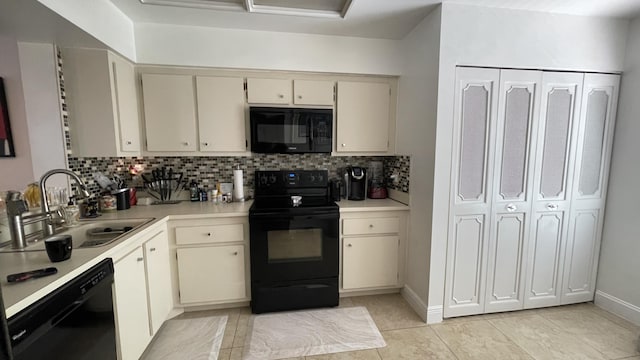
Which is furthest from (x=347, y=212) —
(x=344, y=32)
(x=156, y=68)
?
(x=156, y=68)

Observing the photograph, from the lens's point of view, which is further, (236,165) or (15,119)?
(236,165)

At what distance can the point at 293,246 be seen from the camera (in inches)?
94.6

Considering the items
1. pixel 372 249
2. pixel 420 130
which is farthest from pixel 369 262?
pixel 420 130

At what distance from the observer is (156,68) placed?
7.94 ft

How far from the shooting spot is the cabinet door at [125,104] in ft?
7.09

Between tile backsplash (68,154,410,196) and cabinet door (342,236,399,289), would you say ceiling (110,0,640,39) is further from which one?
cabinet door (342,236,399,289)

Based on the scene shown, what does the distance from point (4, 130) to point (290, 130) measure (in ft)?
6.55

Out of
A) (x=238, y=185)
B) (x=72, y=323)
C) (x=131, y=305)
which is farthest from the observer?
(x=238, y=185)

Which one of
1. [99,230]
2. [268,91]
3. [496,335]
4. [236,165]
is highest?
[268,91]

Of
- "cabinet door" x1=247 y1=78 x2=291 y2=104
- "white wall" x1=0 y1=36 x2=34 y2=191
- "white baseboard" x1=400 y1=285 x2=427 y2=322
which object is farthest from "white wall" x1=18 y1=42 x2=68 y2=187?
"white baseboard" x1=400 y1=285 x2=427 y2=322

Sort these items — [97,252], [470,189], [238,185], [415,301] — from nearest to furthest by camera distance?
[97,252], [470,189], [415,301], [238,185]

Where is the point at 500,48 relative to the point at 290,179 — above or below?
above

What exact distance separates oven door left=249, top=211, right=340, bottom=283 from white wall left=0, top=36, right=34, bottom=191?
1.60m

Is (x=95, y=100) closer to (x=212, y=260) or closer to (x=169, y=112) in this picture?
(x=169, y=112)
